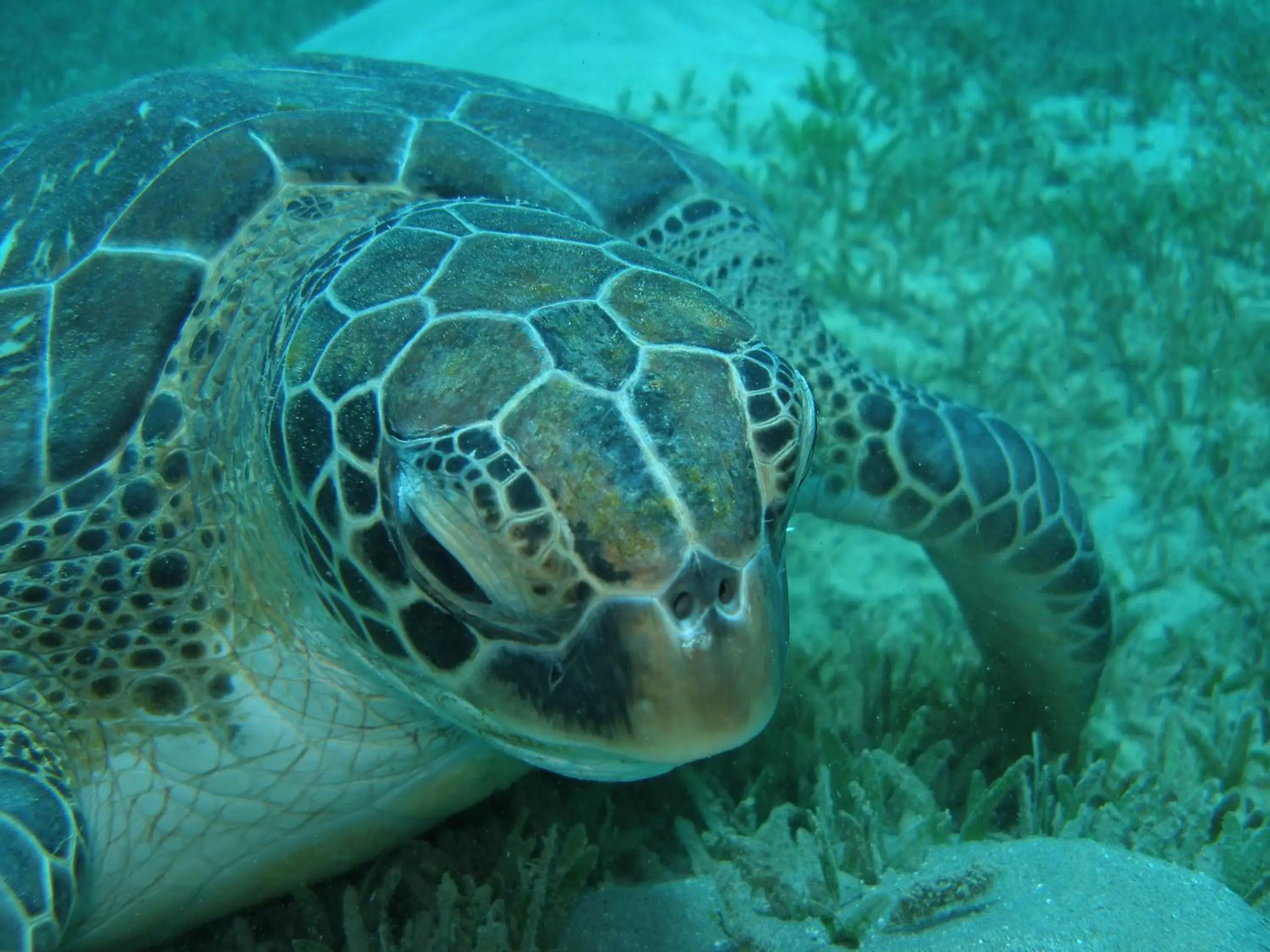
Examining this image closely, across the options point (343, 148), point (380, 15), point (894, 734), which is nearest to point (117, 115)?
point (343, 148)

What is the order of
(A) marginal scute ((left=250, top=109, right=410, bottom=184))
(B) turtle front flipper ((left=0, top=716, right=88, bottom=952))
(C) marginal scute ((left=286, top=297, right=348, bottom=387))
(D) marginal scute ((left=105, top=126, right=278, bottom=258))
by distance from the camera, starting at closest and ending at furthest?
(B) turtle front flipper ((left=0, top=716, right=88, bottom=952)), (C) marginal scute ((left=286, top=297, right=348, bottom=387)), (D) marginal scute ((left=105, top=126, right=278, bottom=258)), (A) marginal scute ((left=250, top=109, right=410, bottom=184))

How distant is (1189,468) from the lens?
3340 mm

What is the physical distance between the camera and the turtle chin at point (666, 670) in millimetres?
1114

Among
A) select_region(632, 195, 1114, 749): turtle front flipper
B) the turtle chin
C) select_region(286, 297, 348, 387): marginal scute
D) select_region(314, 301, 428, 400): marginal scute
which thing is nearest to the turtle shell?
select_region(632, 195, 1114, 749): turtle front flipper

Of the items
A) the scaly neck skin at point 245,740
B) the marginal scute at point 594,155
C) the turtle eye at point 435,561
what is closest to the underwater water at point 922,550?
the scaly neck skin at point 245,740

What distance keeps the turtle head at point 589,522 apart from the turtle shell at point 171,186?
823 millimetres

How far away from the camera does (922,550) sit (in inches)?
127

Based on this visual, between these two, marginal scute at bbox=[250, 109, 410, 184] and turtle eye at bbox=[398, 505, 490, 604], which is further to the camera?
marginal scute at bbox=[250, 109, 410, 184]

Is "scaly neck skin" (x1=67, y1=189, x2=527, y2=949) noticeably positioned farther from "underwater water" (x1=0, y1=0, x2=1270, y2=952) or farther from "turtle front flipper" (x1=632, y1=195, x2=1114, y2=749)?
"turtle front flipper" (x1=632, y1=195, x2=1114, y2=749)

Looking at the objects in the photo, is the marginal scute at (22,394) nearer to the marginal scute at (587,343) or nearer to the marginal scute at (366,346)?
the marginal scute at (366,346)

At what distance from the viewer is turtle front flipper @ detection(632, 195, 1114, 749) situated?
2.32 meters

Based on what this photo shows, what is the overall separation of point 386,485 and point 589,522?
1.11 feet

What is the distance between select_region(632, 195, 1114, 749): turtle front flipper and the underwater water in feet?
0.35

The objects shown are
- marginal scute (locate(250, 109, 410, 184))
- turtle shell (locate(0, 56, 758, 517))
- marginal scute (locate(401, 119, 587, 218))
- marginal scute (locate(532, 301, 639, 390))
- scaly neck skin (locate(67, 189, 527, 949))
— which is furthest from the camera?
marginal scute (locate(401, 119, 587, 218))
